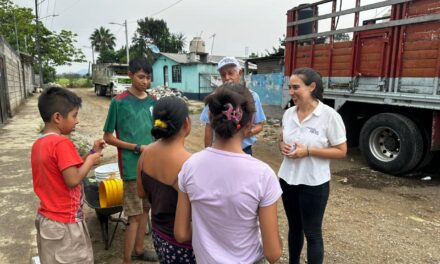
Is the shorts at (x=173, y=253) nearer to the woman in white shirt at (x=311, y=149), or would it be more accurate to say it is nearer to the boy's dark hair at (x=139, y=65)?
the woman in white shirt at (x=311, y=149)

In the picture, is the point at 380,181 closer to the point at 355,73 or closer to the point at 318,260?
the point at 355,73

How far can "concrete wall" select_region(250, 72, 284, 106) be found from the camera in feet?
45.9

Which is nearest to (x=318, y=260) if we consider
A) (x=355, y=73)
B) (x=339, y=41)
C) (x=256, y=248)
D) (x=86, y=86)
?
(x=256, y=248)

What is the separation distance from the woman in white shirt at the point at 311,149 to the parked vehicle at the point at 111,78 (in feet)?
63.1

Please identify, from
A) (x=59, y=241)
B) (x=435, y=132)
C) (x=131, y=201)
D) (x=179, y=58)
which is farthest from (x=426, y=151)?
(x=179, y=58)

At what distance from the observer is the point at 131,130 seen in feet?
9.30

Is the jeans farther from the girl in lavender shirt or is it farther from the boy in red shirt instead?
the boy in red shirt

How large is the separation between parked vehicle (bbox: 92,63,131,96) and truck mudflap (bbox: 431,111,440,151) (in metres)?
17.9

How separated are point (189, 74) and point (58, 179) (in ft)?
78.1

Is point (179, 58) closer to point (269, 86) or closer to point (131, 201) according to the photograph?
point (269, 86)

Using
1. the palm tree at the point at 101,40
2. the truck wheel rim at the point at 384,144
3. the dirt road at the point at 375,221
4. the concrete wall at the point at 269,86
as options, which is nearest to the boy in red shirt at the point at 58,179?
the dirt road at the point at 375,221

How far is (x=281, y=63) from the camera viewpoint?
17203mm

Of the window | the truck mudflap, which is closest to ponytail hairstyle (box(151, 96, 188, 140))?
the truck mudflap

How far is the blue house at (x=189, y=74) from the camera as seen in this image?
79.7 feet
